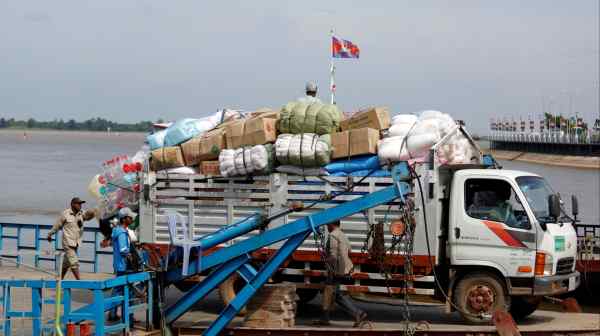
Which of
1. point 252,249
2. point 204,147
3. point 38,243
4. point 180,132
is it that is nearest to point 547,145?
point 38,243

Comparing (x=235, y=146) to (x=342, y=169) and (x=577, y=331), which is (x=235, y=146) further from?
(x=577, y=331)

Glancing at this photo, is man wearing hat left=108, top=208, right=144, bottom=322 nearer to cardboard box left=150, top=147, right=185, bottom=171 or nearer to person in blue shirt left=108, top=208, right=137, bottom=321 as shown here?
person in blue shirt left=108, top=208, right=137, bottom=321

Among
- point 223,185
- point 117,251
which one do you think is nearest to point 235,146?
point 223,185

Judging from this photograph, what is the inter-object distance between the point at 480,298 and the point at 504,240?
780mm

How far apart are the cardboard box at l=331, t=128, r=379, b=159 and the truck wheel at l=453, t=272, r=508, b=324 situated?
202cm

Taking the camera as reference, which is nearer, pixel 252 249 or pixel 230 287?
pixel 252 249

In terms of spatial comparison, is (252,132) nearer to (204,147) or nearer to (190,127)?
(204,147)

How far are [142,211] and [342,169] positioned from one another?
9.21 ft

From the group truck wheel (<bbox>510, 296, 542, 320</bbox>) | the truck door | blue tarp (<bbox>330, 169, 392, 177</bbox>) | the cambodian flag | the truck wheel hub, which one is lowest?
truck wheel (<bbox>510, 296, 542, 320</bbox>)

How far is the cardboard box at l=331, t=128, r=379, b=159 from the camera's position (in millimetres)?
11945

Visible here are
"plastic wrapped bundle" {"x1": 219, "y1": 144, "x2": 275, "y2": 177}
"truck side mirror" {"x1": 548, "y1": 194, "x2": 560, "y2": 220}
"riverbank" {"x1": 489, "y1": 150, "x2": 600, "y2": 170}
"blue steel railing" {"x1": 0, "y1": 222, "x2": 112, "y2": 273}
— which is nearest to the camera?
"truck side mirror" {"x1": 548, "y1": 194, "x2": 560, "y2": 220}

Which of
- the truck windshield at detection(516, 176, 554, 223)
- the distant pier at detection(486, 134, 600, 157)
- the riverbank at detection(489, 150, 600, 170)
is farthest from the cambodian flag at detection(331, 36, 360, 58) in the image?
the distant pier at detection(486, 134, 600, 157)

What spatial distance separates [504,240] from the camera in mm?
11477

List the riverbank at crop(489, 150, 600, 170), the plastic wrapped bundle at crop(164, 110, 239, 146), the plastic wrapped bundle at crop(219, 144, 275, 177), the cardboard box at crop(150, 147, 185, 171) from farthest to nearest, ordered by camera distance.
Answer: the riverbank at crop(489, 150, 600, 170), the plastic wrapped bundle at crop(164, 110, 239, 146), the cardboard box at crop(150, 147, 185, 171), the plastic wrapped bundle at crop(219, 144, 275, 177)
